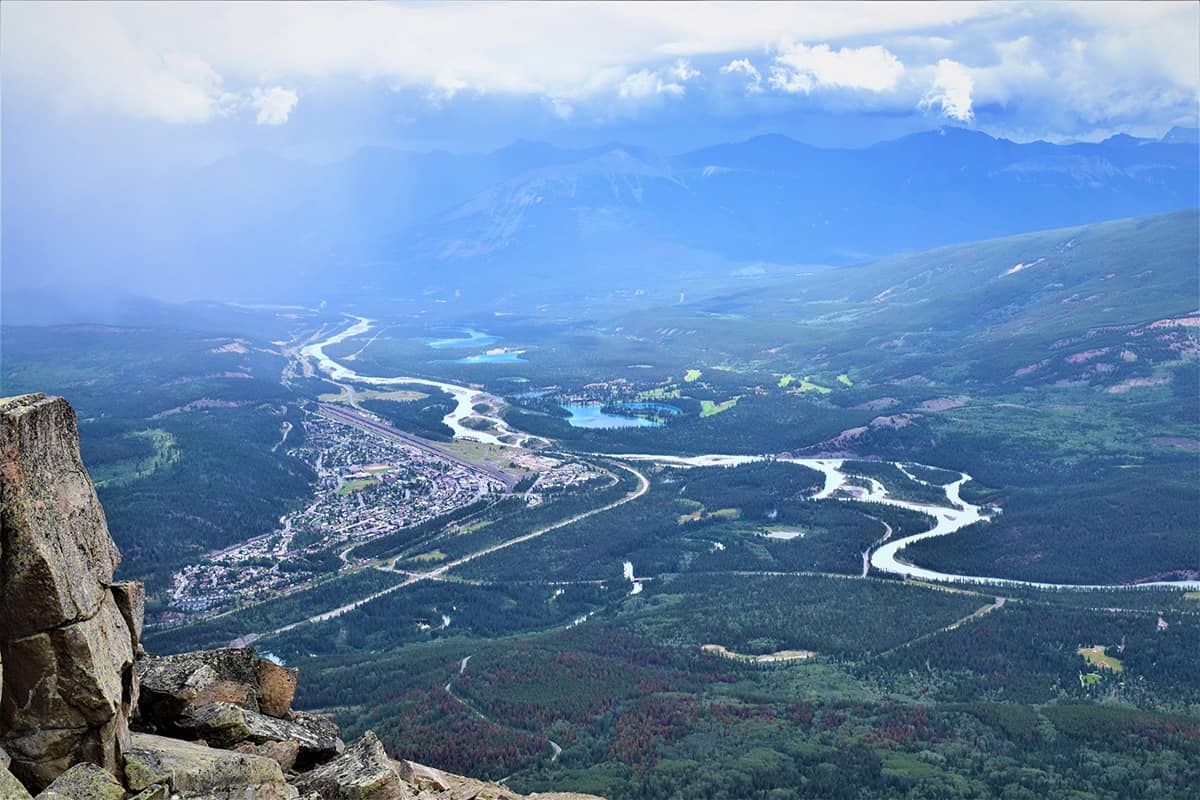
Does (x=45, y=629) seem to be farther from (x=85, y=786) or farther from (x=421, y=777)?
(x=421, y=777)

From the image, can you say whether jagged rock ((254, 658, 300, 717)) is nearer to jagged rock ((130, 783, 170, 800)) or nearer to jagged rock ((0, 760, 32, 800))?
jagged rock ((130, 783, 170, 800))

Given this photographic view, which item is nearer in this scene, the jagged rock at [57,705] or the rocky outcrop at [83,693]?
the rocky outcrop at [83,693]

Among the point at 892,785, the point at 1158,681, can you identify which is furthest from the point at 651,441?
the point at 892,785

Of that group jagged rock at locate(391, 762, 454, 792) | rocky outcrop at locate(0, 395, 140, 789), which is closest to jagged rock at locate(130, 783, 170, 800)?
rocky outcrop at locate(0, 395, 140, 789)

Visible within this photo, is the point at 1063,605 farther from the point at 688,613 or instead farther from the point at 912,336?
the point at 912,336

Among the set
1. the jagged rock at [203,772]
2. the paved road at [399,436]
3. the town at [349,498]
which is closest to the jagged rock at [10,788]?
the jagged rock at [203,772]

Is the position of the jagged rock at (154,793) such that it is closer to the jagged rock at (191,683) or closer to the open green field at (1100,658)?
the jagged rock at (191,683)

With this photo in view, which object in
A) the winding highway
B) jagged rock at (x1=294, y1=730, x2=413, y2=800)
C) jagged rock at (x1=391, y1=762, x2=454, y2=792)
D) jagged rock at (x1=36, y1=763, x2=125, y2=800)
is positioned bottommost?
the winding highway
